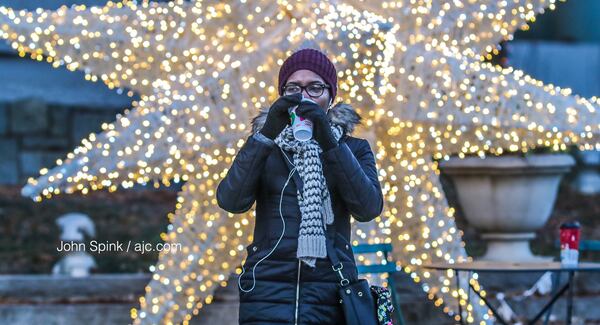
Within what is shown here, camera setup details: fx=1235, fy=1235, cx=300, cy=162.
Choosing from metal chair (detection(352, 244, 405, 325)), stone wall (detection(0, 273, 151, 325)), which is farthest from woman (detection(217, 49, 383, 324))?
stone wall (detection(0, 273, 151, 325))

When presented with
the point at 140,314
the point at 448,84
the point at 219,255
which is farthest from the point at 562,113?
the point at 140,314

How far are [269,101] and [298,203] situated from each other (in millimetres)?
1469

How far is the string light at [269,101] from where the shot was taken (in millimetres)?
5094

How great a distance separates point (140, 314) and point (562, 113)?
203 cm

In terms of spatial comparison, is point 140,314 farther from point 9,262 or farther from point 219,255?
point 9,262

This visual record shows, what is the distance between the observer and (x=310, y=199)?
3.77m

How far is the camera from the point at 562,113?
5.14 metres

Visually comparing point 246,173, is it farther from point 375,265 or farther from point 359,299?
point 375,265

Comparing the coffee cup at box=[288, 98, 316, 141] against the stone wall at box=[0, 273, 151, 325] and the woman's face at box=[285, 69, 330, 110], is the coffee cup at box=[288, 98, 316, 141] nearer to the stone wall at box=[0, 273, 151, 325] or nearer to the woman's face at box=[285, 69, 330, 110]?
the woman's face at box=[285, 69, 330, 110]

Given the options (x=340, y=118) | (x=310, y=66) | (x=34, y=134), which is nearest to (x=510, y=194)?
(x=34, y=134)

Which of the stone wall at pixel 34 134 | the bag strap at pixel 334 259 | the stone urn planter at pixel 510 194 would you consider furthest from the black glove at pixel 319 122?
the stone wall at pixel 34 134

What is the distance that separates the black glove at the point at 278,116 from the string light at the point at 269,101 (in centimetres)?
130

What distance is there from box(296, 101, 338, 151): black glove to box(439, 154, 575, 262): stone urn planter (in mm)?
4138

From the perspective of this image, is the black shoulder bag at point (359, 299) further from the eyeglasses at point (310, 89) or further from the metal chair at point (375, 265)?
the metal chair at point (375, 265)
